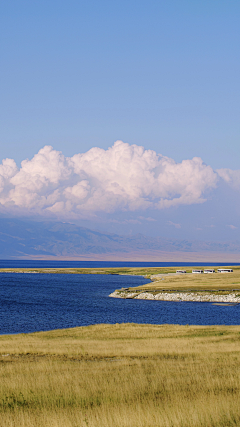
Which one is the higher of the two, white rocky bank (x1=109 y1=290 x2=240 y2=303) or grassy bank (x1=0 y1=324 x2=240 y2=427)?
grassy bank (x1=0 y1=324 x2=240 y2=427)

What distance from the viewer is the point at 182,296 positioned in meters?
97.6

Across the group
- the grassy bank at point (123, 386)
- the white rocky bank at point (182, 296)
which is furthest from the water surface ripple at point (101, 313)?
the grassy bank at point (123, 386)

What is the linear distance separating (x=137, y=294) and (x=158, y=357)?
77.3 metres

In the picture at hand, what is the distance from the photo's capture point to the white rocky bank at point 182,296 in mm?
92625

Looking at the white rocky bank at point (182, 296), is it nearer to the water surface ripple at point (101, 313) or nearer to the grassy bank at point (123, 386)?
the water surface ripple at point (101, 313)

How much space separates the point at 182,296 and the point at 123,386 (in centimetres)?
8394

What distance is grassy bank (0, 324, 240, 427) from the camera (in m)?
11.7

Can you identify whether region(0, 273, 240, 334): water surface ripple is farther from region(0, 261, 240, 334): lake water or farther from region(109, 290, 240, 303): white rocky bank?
region(109, 290, 240, 303): white rocky bank

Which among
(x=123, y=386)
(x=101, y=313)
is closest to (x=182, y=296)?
(x=101, y=313)

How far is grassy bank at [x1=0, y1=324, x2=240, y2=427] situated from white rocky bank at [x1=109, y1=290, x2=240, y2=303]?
62142mm

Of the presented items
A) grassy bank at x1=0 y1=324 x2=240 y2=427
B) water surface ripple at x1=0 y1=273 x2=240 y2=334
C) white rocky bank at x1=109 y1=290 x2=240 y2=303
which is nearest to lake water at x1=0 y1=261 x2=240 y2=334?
water surface ripple at x1=0 y1=273 x2=240 y2=334

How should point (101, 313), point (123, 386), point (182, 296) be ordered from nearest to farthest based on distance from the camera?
point (123, 386) → point (101, 313) → point (182, 296)

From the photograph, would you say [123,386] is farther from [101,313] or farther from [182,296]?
[182,296]

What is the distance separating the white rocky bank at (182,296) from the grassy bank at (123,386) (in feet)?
204
